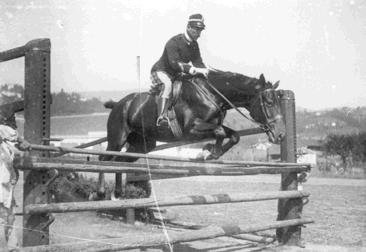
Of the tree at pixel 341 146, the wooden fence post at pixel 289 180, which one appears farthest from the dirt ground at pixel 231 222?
the tree at pixel 341 146

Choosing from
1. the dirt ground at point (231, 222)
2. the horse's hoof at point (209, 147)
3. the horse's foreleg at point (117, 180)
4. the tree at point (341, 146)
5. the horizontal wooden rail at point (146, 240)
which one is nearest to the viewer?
the horizontal wooden rail at point (146, 240)

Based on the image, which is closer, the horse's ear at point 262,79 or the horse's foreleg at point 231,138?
the horse's foreleg at point 231,138

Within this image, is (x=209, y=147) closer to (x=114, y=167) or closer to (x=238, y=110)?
(x=238, y=110)

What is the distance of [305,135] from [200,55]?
8407cm

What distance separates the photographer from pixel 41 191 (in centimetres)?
405

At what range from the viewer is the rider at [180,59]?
673 cm

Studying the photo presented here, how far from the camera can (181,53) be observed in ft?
22.7

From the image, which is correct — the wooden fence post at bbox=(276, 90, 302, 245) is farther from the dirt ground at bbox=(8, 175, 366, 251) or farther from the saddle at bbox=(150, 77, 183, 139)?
the saddle at bbox=(150, 77, 183, 139)

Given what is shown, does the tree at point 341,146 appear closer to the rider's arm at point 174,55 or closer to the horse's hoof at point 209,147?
the rider's arm at point 174,55

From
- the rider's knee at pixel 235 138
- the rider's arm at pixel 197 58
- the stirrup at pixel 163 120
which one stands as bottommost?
the rider's knee at pixel 235 138

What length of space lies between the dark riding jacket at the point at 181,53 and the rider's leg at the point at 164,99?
155mm

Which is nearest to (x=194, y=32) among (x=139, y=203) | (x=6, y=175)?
(x=139, y=203)

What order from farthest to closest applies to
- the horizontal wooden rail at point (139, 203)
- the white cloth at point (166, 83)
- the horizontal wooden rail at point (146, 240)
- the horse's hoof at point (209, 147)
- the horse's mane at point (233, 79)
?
the white cloth at point (166, 83) < the horse's mane at point (233, 79) < the horse's hoof at point (209, 147) < the horizontal wooden rail at point (139, 203) < the horizontal wooden rail at point (146, 240)

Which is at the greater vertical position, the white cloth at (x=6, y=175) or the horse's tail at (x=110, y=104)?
the horse's tail at (x=110, y=104)
